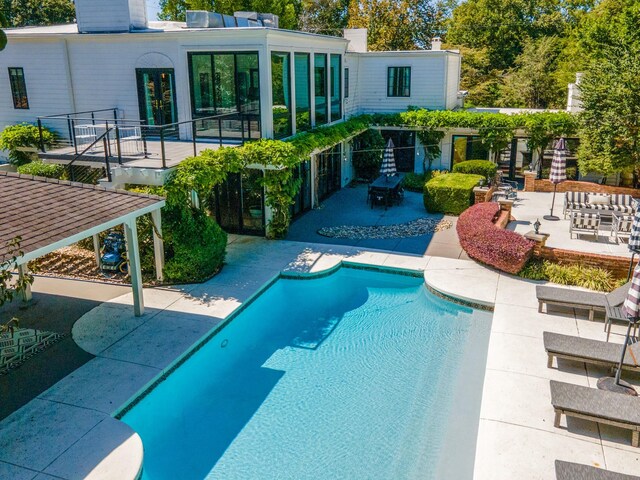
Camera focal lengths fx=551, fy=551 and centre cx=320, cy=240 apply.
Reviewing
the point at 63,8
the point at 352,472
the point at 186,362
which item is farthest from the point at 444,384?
the point at 63,8

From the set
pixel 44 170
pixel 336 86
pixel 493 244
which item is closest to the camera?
pixel 493 244

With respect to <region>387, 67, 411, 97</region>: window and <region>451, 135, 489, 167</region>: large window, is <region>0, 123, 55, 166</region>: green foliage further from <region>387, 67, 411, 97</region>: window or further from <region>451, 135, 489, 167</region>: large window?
<region>451, 135, 489, 167</region>: large window

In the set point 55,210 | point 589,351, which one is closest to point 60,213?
point 55,210

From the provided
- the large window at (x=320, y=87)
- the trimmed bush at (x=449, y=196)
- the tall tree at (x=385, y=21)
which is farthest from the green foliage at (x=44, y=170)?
the tall tree at (x=385, y=21)

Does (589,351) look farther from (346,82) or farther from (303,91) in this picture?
(346,82)

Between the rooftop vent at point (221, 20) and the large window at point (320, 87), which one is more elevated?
the rooftop vent at point (221, 20)

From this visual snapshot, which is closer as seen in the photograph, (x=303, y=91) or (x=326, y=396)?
(x=326, y=396)

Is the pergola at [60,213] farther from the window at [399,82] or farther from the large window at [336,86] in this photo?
the window at [399,82]
